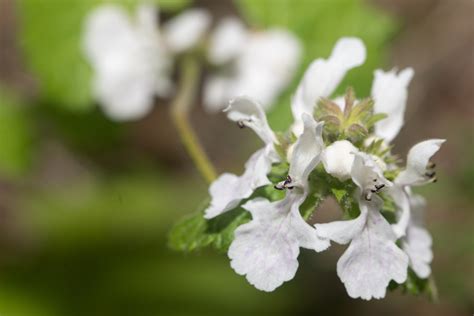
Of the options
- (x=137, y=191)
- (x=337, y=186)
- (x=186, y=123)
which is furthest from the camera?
(x=137, y=191)

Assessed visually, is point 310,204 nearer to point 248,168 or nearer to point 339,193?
point 339,193

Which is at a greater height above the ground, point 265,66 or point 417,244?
point 265,66

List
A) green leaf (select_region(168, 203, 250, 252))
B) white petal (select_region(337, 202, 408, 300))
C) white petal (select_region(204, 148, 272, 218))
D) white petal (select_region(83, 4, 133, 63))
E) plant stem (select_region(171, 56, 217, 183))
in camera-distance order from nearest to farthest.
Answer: white petal (select_region(337, 202, 408, 300)) < white petal (select_region(204, 148, 272, 218)) < green leaf (select_region(168, 203, 250, 252)) < plant stem (select_region(171, 56, 217, 183)) < white petal (select_region(83, 4, 133, 63))

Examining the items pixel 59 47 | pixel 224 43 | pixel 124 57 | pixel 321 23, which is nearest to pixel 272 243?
pixel 224 43

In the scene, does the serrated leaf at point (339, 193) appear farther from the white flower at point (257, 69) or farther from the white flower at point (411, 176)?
the white flower at point (257, 69)

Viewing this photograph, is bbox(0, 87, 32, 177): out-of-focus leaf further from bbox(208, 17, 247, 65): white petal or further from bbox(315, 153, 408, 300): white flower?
bbox(315, 153, 408, 300): white flower

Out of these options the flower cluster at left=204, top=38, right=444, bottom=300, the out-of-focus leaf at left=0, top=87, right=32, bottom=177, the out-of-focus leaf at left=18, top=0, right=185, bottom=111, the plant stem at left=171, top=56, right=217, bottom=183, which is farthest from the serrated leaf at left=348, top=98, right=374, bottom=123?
the out-of-focus leaf at left=0, top=87, right=32, bottom=177
